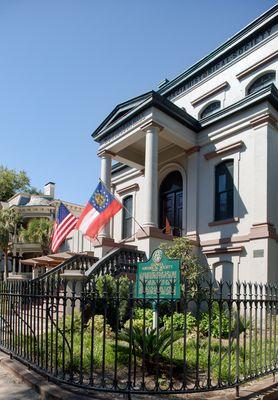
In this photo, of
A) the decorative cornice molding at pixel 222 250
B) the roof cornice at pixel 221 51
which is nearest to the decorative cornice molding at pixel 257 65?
the roof cornice at pixel 221 51

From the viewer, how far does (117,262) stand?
503 inches

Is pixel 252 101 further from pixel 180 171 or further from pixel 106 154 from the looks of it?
pixel 106 154

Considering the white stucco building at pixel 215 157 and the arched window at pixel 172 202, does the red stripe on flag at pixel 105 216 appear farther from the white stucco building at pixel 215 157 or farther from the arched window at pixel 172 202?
the arched window at pixel 172 202

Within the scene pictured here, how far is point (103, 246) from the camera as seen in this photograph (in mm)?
14734

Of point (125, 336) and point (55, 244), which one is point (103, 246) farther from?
point (125, 336)

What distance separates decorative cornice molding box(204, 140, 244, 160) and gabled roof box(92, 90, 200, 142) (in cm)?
139

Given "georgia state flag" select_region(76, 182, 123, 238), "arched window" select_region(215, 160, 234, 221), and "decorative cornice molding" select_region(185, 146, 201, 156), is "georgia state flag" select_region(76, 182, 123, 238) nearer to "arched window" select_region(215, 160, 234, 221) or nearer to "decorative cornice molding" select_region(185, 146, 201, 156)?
"arched window" select_region(215, 160, 234, 221)

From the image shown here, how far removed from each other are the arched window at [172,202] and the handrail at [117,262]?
152 inches

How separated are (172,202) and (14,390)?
44.3 ft

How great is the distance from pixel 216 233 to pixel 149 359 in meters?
9.46

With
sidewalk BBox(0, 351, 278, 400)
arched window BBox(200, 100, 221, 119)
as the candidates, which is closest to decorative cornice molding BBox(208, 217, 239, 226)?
arched window BBox(200, 100, 221, 119)

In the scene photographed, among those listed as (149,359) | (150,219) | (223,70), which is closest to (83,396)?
(149,359)

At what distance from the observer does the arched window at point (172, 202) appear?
17547mm

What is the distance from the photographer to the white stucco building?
526 inches
